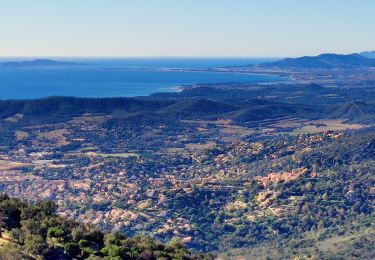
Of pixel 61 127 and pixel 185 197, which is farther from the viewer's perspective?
pixel 61 127

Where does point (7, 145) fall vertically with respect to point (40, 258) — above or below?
below

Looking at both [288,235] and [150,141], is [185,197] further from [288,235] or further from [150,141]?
[150,141]

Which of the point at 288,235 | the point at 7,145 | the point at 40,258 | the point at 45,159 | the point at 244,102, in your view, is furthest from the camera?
the point at 244,102

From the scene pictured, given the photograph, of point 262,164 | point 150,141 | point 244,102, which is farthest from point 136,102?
point 262,164

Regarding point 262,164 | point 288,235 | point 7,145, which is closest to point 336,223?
point 288,235

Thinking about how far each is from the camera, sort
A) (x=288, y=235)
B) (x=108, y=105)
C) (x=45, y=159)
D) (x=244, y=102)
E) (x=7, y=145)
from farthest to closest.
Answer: (x=244, y=102) < (x=108, y=105) < (x=7, y=145) < (x=45, y=159) < (x=288, y=235)

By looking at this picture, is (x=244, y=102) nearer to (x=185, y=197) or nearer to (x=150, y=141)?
(x=150, y=141)
